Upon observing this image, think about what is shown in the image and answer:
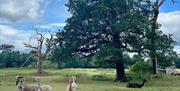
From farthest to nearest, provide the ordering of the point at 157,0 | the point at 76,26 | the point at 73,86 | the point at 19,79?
the point at 157,0
the point at 76,26
the point at 19,79
the point at 73,86

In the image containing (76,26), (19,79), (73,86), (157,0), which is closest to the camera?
(73,86)

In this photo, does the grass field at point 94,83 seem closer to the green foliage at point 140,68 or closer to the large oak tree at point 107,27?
the green foliage at point 140,68

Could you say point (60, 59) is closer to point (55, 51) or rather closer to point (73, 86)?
point (55, 51)

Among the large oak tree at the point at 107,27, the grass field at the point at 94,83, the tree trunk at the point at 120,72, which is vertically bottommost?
the grass field at the point at 94,83

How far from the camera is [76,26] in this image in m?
47.2

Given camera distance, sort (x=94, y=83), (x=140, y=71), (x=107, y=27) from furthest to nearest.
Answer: (x=107, y=27), (x=94, y=83), (x=140, y=71)

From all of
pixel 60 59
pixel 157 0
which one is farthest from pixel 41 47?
pixel 157 0

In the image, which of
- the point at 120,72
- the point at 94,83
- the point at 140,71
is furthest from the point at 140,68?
the point at 120,72

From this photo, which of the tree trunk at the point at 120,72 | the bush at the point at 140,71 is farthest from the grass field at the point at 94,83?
the bush at the point at 140,71

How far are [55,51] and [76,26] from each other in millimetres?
4021

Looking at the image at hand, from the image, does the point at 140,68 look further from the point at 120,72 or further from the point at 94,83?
the point at 120,72

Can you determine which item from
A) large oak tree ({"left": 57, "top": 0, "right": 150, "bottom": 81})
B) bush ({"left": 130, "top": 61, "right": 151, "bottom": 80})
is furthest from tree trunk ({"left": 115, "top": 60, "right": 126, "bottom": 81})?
bush ({"left": 130, "top": 61, "right": 151, "bottom": 80})

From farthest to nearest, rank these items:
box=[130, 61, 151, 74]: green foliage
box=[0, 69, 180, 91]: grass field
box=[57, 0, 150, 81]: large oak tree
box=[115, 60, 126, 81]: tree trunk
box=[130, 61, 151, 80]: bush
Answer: box=[115, 60, 126, 81]: tree trunk
box=[57, 0, 150, 81]: large oak tree
box=[130, 61, 151, 74]: green foliage
box=[130, 61, 151, 80]: bush
box=[0, 69, 180, 91]: grass field

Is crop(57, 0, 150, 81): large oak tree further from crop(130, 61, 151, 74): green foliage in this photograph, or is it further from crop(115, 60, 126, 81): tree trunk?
crop(130, 61, 151, 74): green foliage
